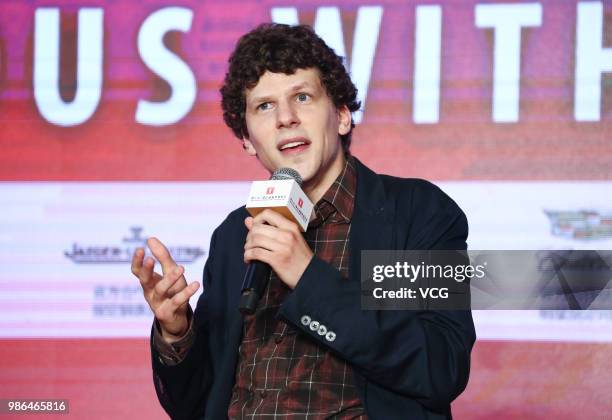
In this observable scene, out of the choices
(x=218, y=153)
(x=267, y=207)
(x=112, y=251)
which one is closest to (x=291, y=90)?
(x=267, y=207)

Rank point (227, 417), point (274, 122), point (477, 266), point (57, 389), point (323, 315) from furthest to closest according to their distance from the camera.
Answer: point (57, 389) < point (477, 266) < point (274, 122) < point (227, 417) < point (323, 315)

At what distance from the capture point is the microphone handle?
1559 mm

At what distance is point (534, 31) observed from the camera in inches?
113

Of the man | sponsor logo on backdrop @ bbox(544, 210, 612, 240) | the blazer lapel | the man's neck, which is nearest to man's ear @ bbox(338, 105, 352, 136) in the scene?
the man

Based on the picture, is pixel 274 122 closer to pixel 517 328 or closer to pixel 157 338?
pixel 157 338

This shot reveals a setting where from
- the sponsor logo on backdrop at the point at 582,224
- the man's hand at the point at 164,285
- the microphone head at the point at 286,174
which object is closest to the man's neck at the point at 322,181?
the microphone head at the point at 286,174

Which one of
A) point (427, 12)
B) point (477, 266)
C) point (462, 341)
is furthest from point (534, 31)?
point (462, 341)

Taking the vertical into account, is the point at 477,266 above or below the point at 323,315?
above

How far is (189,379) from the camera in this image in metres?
1.98

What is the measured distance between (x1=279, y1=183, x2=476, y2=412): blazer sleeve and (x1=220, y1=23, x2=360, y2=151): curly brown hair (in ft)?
2.03

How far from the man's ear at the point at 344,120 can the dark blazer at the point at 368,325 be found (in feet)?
0.61

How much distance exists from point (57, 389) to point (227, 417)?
133 cm

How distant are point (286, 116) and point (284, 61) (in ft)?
0.61

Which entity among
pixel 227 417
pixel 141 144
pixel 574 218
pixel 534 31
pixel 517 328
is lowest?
pixel 227 417
